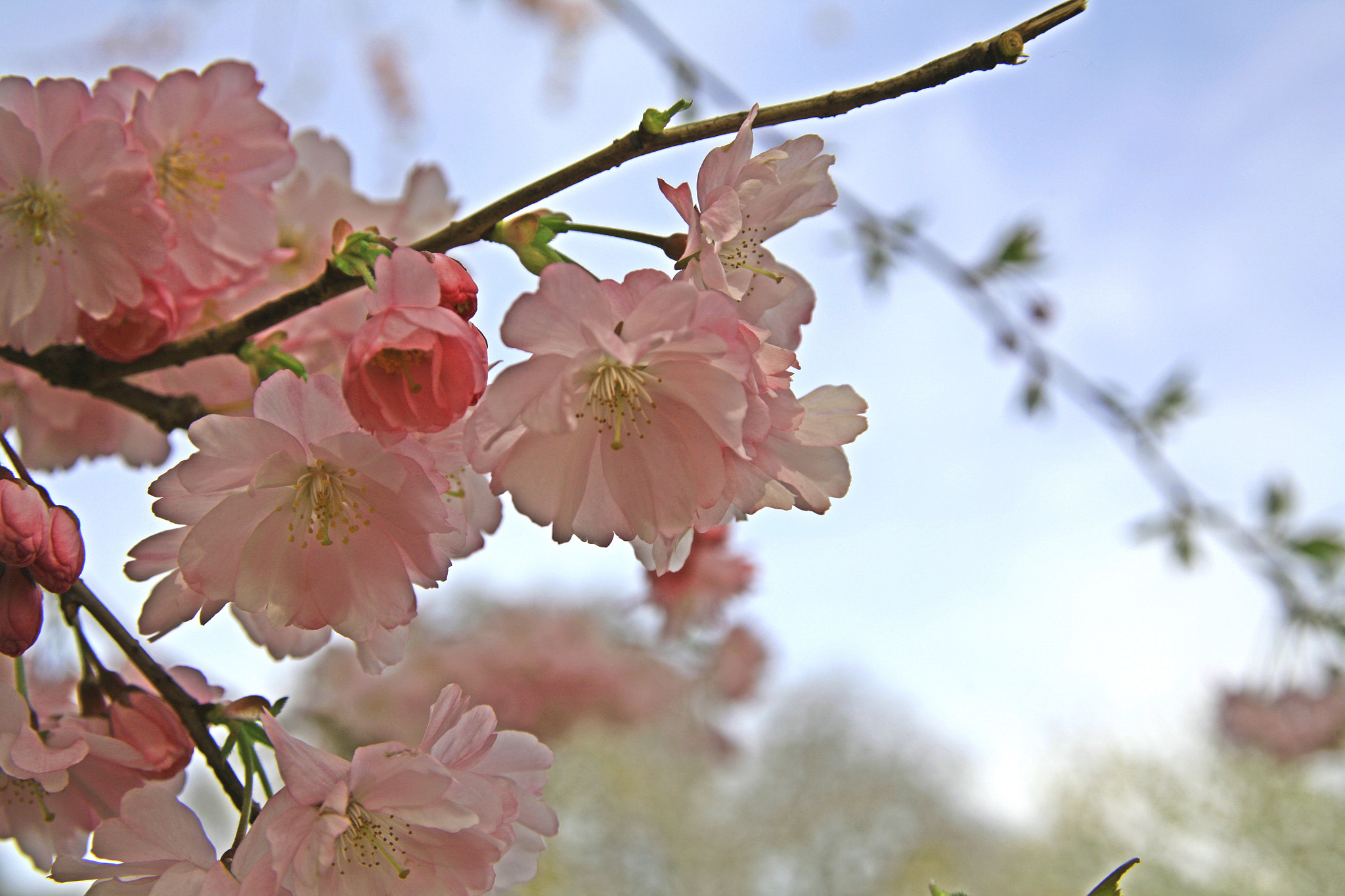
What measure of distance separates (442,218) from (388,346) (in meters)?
0.52

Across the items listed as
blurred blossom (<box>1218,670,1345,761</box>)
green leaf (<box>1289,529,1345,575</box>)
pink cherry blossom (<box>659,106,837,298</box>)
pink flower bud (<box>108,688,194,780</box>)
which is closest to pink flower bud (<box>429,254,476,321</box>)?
pink cherry blossom (<box>659,106,837,298</box>)

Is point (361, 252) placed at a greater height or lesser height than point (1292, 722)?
lesser

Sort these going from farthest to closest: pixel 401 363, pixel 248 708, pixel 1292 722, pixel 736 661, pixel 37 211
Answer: pixel 1292 722 < pixel 736 661 < pixel 37 211 < pixel 248 708 < pixel 401 363

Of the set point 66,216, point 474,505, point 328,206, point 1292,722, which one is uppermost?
point 1292,722

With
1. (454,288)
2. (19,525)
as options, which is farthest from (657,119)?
(19,525)

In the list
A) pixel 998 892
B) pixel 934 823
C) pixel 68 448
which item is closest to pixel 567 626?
pixel 68 448

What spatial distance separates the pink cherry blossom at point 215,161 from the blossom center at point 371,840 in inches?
17.7

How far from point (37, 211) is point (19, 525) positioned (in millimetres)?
284

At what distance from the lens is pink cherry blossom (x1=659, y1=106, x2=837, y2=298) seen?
18.2 inches

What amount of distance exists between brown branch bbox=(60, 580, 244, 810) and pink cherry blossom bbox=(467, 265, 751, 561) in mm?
248

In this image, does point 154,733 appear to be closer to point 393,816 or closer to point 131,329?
point 393,816

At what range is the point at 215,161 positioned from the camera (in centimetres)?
76

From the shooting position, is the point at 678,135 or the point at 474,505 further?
the point at 474,505

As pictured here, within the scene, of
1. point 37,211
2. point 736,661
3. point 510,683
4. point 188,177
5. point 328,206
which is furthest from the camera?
point 510,683
